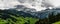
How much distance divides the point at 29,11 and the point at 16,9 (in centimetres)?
8

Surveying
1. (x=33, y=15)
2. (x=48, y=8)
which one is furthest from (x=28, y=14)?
(x=48, y=8)

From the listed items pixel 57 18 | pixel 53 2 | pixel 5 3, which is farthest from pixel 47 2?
pixel 5 3

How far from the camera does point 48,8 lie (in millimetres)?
787

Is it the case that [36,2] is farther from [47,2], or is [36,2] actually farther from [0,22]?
[0,22]

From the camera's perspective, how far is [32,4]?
2.64 feet

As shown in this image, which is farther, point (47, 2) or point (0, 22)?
point (47, 2)

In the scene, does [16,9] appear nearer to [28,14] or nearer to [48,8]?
[28,14]

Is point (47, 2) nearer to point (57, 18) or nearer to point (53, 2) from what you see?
point (53, 2)

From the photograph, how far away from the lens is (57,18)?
28.7 inches

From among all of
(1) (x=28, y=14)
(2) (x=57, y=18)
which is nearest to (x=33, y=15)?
(1) (x=28, y=14)

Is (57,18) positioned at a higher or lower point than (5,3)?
lower

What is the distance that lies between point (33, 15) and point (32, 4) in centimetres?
11

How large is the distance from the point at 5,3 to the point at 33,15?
207 mm

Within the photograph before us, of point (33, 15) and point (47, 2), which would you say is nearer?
point (33, 15)
